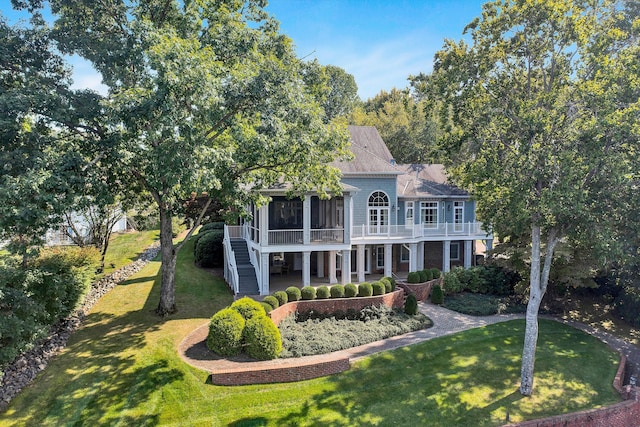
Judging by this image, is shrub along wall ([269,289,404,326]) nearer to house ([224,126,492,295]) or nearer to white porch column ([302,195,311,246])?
house ([224,126,492,295])

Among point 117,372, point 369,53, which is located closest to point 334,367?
point 117,372

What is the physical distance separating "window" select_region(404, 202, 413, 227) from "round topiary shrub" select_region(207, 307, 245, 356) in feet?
48.2

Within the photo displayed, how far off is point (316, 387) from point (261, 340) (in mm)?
2245

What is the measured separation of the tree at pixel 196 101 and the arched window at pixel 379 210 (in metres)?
6.34

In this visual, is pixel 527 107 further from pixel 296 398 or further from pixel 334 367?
pixel 296 398

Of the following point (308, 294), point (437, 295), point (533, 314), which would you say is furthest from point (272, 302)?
point (437, 295)

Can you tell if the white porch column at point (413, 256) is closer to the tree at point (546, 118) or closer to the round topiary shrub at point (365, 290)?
the round topiary shrub at point (365, 290)

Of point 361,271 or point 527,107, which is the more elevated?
point 527,107

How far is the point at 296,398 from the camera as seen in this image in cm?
1025

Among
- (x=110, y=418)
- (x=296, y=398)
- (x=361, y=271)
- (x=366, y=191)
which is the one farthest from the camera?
(x=366, y=191)

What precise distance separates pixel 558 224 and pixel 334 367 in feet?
26.2

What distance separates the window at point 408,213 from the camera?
949 inches

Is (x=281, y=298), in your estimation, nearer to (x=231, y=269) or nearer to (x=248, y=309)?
(x=248, y=309)

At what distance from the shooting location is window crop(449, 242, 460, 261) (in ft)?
85.3
